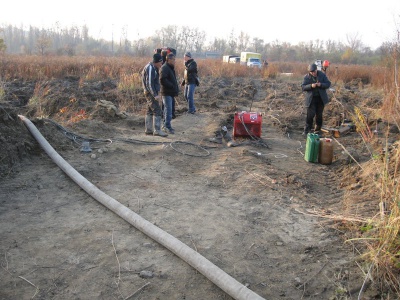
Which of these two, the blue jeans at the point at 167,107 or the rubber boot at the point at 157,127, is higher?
the blue jeans at the point at 167,107

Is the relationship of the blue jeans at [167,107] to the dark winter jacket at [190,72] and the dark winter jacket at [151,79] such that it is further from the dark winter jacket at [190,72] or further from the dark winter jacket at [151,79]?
the dark winter jacket at [190,72]

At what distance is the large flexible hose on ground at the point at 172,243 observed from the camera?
321cm

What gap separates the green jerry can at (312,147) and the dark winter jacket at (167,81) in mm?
3479

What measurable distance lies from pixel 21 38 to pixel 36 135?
104 m

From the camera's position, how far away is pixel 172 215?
4.91m

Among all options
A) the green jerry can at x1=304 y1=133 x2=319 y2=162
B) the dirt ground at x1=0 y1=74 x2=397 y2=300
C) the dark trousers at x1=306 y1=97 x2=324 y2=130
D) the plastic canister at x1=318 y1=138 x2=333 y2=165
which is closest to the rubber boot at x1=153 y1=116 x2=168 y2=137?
the dirt ground at x1=0 y1=74 x2=397 y2=300

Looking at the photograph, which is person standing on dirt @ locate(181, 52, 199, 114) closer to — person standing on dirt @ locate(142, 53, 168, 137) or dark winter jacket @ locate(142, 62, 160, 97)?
person standing on dirt @ locate(142, 53, 168, 137)

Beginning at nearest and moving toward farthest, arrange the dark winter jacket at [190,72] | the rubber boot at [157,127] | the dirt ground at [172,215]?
the dirt ground at [172,215]
the rubber boot at [157,127]
the dark winter jacket at [190,72]

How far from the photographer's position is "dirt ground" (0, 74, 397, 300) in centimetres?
354

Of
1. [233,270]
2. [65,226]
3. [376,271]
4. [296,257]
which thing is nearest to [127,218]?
[65,226]

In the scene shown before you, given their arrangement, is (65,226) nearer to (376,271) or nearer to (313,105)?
(376,271)

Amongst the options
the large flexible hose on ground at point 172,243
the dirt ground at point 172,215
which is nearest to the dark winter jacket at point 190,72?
the dirt ground at point 172,215

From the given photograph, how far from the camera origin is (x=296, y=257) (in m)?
4.02

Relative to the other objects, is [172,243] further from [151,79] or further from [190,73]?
[190,73]
